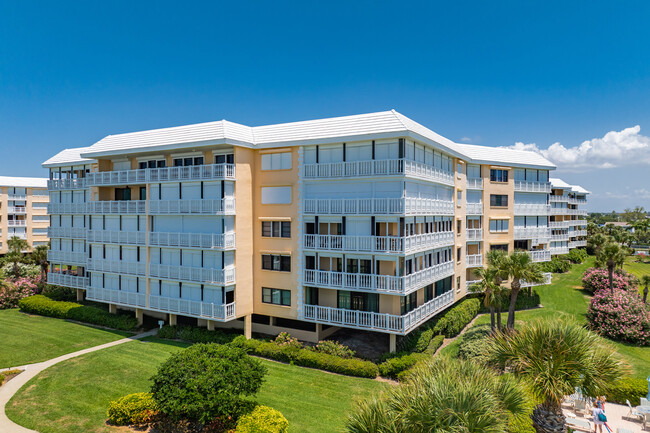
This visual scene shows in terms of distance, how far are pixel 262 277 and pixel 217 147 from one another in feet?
33.5

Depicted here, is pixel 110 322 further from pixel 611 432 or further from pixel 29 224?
pixel 29 224

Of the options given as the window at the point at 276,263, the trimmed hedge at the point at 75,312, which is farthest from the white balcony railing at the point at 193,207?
the trimmed hedge at the point at 75,312

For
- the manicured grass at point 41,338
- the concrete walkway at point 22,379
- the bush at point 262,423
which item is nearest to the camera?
the bush at point 262,423

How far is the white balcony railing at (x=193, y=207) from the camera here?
27391mm

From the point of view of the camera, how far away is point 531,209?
43.0 metres

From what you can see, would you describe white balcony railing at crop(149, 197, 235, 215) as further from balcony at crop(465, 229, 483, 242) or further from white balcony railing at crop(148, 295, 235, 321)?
balcony at crop(465, 229, 483, 242)

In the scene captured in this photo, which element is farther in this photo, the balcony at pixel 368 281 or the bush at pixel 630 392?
the balcony at pixel 368 281

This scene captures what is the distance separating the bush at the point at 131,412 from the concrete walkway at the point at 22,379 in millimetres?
3487

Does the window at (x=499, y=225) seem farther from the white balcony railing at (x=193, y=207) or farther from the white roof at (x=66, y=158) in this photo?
the white roof at (x=66, y=158)

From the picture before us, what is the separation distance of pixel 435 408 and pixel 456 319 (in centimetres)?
2249

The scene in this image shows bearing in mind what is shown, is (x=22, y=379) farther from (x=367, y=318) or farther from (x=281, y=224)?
(x=367, y=318)

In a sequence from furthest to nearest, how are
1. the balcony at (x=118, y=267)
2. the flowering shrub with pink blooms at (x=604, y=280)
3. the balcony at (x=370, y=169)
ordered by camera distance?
the flowering shrub with pink blooms at (x=604, y=280) → the balcony at (x=118, y=267) → the balcony at (x=370, y=169)

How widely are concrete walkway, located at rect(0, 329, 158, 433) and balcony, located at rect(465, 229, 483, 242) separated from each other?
29.9 meters

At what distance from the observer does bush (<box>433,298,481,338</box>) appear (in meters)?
30.6
